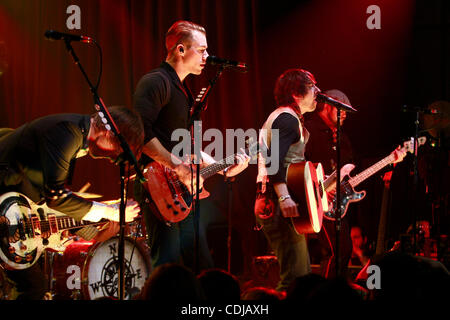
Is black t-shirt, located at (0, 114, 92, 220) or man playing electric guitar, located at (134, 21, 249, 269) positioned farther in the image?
man playing electric guitar, located at (134, 21, 249, 269)

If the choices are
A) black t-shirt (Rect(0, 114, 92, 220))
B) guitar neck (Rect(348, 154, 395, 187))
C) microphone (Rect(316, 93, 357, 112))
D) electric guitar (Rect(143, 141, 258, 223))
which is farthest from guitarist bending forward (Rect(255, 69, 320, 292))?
black t-shirt (Rect(0, 114, 92, 220))

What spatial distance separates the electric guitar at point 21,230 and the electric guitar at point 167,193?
773 mm

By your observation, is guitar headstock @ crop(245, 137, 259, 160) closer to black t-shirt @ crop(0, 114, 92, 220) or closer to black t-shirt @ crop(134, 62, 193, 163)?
black t-shirt @ crop(134, 62, 193, 163)

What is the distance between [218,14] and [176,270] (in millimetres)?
4857

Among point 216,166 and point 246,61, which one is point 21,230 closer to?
point 216,166

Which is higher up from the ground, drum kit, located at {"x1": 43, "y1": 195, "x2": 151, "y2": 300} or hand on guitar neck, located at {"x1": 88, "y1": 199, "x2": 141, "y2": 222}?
hand on guitar neck, located at {"x1": 88, "y1": 199, "x2": 141, "y2": 222}

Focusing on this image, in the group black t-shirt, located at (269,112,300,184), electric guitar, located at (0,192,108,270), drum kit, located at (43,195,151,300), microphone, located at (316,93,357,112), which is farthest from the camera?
drum kit, located at (43,195,151,300)

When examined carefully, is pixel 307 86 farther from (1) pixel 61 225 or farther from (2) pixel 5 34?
(2) pixel 5 34

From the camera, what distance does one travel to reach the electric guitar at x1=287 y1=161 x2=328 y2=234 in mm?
4195

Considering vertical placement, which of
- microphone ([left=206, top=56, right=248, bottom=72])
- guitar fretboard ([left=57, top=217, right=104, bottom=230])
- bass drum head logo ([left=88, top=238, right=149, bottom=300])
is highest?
microphone ([left=206, top=56, right=248, bottom=72])

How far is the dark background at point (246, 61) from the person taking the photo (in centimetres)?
623

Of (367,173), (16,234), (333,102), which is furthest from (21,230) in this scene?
(367,173)

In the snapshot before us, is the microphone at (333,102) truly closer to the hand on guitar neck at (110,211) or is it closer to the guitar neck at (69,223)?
the hand on guitar neck at (110,211)

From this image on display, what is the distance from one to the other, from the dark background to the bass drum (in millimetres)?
1244
